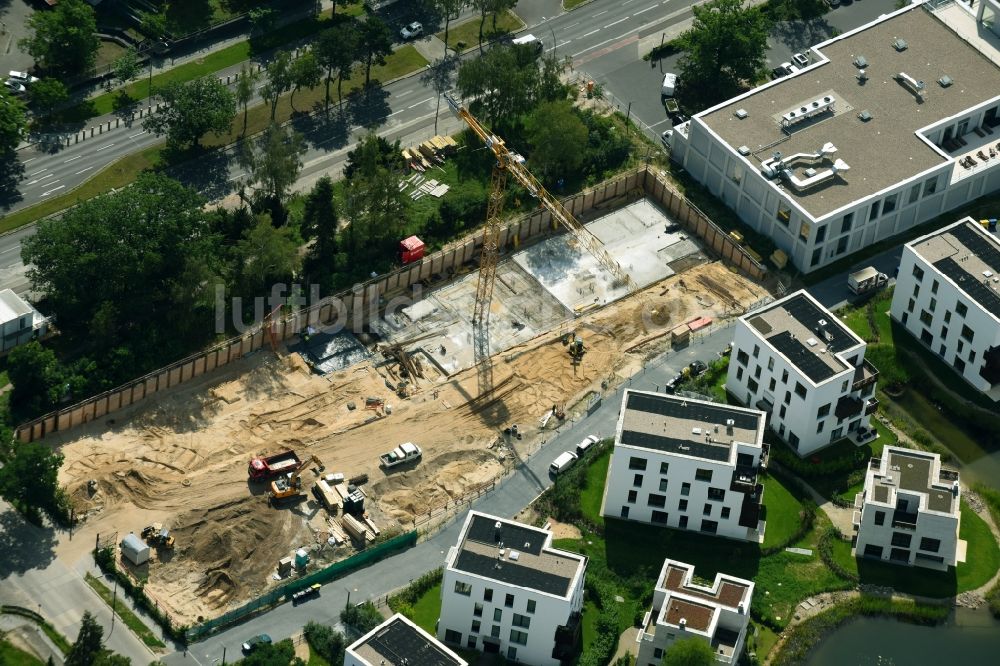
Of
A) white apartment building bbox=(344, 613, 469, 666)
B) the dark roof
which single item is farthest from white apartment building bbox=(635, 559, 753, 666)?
the dark roof

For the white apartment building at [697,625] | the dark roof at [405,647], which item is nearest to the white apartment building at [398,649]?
the dark roof at [405,647]

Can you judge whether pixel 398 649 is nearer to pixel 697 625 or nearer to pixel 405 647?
pixel 405 647

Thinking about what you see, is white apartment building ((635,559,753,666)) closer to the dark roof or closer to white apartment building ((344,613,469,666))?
white apartment building ((344,613,469,666))

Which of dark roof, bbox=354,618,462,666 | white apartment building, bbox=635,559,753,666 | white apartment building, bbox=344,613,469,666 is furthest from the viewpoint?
white apartment building, bbox=635,559,753,666

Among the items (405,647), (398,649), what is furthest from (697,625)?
(398,649)

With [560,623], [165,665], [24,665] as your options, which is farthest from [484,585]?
[24,665]

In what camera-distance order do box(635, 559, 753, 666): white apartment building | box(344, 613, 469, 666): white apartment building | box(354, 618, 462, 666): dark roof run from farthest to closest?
box(635, 559, 753, 666): white apartment building, box(354, 618, 462, 666): dark roof, box(344, 613, 469, 666): white apartment building

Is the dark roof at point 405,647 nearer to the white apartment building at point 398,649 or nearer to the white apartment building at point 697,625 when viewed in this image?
the white apartment building at point 398,649
